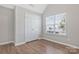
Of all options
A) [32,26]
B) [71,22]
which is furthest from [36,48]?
[71,22]

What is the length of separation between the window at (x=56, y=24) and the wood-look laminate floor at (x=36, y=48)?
25 cm

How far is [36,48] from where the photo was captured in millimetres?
1447

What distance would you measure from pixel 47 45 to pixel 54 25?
402mm

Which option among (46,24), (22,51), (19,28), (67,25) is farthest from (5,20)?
(67,25)

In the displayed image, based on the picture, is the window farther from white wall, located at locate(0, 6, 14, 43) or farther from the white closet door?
white wall, located at locate(0, 6, 14, 43)

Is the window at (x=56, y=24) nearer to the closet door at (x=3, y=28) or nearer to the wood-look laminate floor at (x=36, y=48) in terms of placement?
the wood-look laminate floor at (x=36, y=48)

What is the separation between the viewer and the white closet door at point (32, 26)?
1.47 m

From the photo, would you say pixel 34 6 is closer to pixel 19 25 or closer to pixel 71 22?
pixel 19 25

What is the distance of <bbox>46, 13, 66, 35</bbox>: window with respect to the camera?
1.43 meters

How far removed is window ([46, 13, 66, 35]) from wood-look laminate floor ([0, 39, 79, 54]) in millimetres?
248

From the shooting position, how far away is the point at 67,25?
142cm

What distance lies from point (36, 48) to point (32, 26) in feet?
1.38

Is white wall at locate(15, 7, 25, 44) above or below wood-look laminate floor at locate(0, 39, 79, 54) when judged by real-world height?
above

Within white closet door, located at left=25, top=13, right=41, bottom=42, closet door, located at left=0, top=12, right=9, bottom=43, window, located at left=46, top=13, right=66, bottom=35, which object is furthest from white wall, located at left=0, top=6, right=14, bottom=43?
window, located at left=46, top=13, right=66, bottom=35
